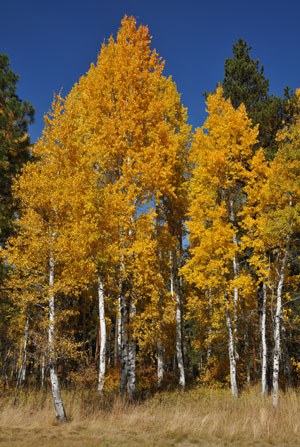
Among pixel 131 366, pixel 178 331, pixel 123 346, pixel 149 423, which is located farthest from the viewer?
pixel 178 331

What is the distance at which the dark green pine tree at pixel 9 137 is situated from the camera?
13.5 meters

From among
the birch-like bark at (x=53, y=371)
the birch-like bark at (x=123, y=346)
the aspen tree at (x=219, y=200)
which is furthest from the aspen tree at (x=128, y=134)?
the birch-like bark at (x=53, y=371)

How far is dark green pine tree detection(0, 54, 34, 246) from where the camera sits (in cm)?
1347

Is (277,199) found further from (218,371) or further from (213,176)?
(218,371)

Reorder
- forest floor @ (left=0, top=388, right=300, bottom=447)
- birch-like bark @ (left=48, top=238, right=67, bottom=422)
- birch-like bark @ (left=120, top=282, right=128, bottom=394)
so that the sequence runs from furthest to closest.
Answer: birch-like bark @ (left=120, top=282, right=128, bottom=394)
birch-like bark @ (left=48, top=238, right=67, bottom=422)
forest floor @ (left=0, top=388, right=300, bottom=447)

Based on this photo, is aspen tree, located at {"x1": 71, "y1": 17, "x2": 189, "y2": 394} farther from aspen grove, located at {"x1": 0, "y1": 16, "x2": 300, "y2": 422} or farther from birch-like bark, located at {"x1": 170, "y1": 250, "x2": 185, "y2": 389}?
birch-like bark, located at {"x1": 170, "y1": 250, "x2": 185, "y2": 389}

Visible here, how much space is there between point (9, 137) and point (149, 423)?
10517 mm

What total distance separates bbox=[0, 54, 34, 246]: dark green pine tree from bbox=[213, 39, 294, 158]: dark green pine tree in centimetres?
942

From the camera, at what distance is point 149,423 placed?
9.68 meters

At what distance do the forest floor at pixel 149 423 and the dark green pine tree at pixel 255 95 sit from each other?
10148mm

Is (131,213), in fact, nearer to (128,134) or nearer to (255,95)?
(128,134)

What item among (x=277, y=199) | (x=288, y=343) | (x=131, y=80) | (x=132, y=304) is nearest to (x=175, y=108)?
(x=131, y=80)

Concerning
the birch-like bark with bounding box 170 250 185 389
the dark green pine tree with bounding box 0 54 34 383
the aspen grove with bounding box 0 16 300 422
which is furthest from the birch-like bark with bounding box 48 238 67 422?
the birch-like bark with bounding box 170 250 185 389

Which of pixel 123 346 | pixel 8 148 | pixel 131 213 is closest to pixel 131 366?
pixel 123 346
